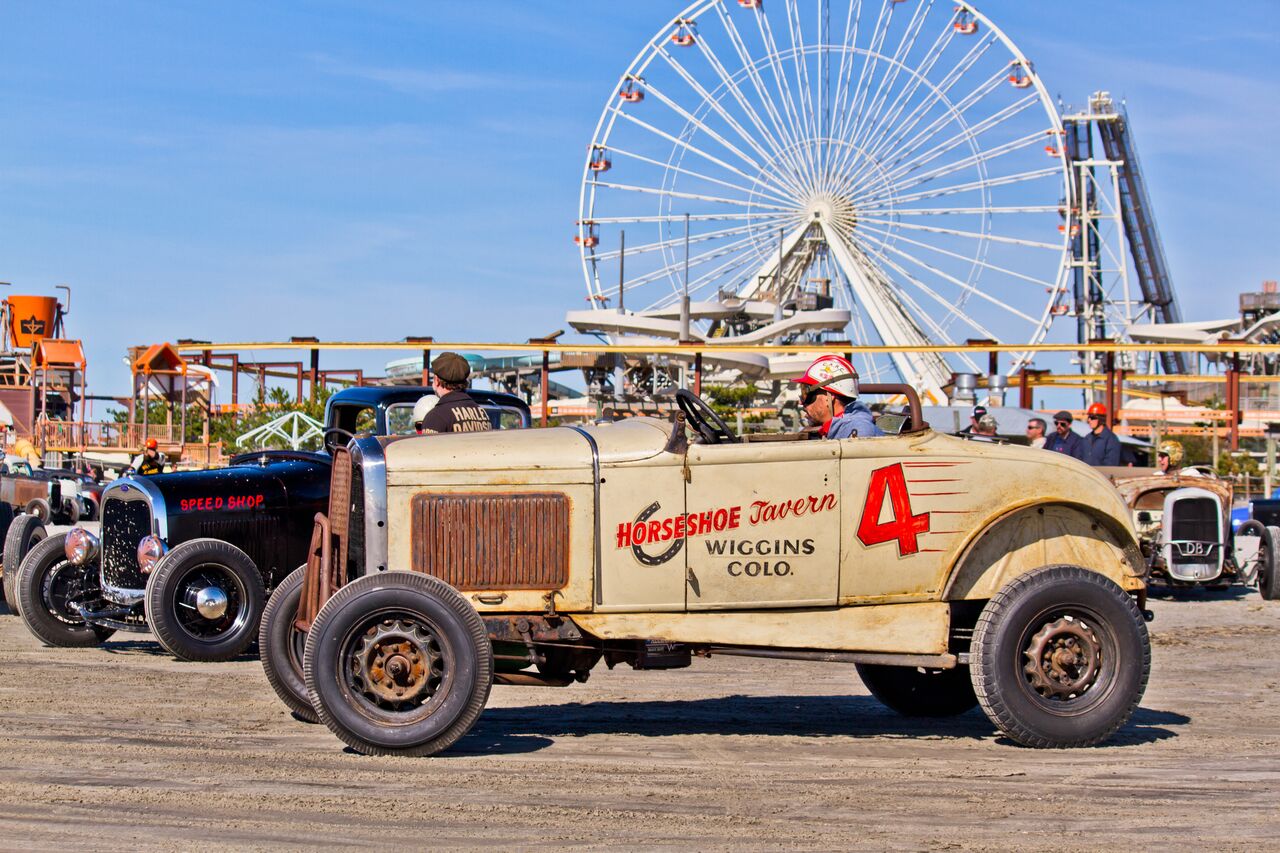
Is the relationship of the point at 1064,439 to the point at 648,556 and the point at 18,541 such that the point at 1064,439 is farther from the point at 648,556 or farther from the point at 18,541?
the point at 18,541

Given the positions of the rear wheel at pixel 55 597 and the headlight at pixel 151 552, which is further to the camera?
the rear wheel at pixel 55 597

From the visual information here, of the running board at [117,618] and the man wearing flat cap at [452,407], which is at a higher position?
the man wearing flat cap at [452,407]

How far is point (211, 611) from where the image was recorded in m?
10.2

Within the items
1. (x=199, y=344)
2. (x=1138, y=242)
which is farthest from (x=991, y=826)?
(x=1138, y=242)

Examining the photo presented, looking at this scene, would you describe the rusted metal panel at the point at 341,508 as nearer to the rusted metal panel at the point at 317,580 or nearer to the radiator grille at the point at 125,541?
the rusted metal panel at the point at 317,580

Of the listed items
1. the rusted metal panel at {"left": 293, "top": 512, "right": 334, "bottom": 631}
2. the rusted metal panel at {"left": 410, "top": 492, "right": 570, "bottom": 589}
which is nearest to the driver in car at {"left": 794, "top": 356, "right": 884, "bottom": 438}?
the rusted metal panel at {"left": 410, "top": 492, "right": 570, "bottom": 589}

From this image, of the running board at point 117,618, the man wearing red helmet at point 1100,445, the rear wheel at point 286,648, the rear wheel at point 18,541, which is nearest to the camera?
the rear wheel at point 286,648

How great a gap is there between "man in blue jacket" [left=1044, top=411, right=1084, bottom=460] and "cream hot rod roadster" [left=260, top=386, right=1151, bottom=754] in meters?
8.45

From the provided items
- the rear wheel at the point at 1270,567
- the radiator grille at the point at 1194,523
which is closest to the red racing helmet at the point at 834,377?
the radiator grille at the point at 1194,523

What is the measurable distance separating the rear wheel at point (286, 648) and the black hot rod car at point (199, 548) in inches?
116

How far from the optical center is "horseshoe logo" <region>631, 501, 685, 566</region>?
21.5 feet

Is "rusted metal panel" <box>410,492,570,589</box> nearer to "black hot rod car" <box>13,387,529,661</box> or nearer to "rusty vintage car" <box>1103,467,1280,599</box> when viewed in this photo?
"black hot rod car" <box>13,387,529,661</box>

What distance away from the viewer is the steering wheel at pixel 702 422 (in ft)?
22.5

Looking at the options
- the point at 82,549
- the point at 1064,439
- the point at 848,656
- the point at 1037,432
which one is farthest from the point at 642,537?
the point at 1037,432
